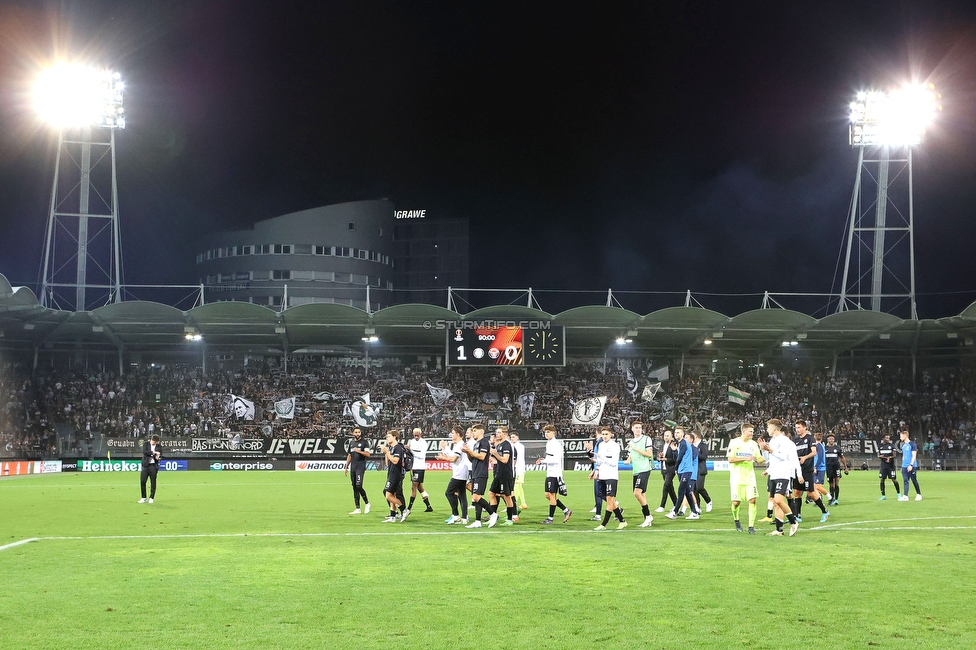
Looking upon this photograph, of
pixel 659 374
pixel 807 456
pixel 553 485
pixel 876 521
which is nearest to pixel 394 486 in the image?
pixel 553 485

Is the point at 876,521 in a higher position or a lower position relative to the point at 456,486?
lower

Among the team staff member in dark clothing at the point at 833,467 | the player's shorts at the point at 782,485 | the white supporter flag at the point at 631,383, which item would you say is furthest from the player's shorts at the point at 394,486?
the white supporter flag at the point at 631,383

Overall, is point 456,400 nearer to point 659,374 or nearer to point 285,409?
point 285,409

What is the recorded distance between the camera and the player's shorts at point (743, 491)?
1583 cm

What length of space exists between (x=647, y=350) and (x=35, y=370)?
37.1 m

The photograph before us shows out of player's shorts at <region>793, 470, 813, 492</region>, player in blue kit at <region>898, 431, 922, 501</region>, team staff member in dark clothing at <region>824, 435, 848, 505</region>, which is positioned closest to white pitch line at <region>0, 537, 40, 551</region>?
player's shorts at <region>793, 470, 813, 492</region>

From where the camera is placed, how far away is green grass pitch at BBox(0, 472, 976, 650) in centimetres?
792

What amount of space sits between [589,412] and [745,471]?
32.9 metres

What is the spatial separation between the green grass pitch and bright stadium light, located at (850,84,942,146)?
3249cm

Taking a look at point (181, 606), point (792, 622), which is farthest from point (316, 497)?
point (792, 622)

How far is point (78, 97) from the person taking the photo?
139 ft

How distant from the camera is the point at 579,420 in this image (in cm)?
4888

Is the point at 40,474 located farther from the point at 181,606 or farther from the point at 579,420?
the point at 181,606

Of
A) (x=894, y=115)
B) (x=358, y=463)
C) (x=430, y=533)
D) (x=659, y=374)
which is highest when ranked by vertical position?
(x=894, y=115)
